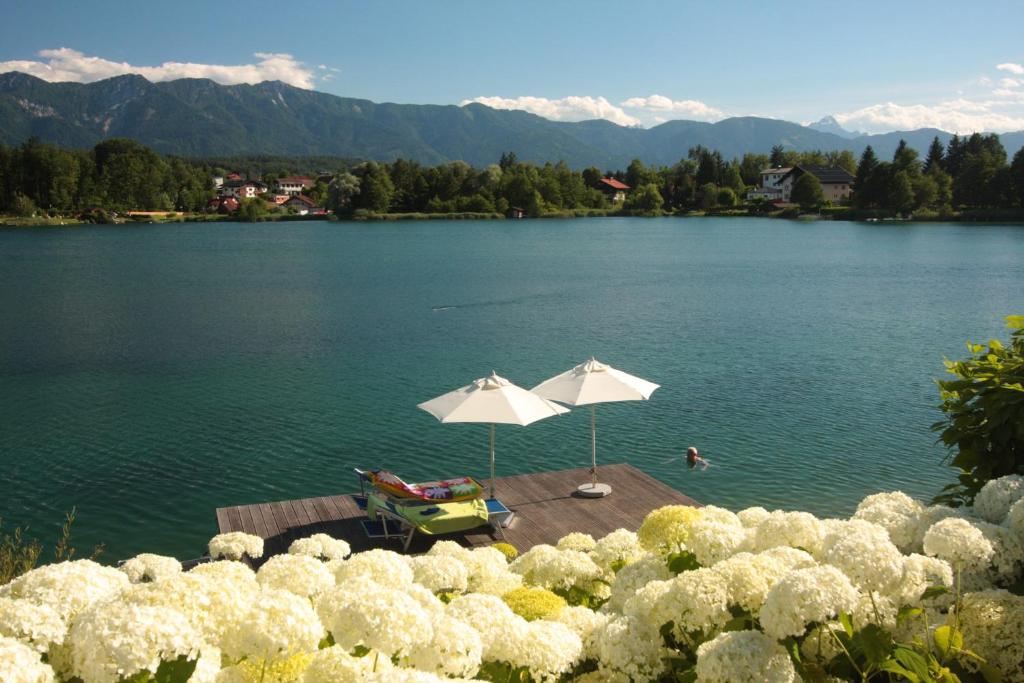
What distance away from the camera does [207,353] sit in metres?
28.0

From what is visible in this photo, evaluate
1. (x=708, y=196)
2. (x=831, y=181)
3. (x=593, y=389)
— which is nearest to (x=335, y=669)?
(x=593, y=389)

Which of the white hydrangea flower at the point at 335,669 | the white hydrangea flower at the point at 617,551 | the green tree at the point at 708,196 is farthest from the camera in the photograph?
the green tree at the point at 708,196

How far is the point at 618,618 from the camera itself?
2.94 meters

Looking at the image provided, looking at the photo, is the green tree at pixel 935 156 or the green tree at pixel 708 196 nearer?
the green tree at pixel 935 156

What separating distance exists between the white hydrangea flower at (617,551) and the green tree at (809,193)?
130449 millimetres

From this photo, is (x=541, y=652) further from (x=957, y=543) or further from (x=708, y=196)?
(x=708, y=196)

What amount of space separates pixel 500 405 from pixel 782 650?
29.5 feet

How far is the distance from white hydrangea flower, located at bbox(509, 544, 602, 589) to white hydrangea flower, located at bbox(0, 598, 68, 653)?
217cm

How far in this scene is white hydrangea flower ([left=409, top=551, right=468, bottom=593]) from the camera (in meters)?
3.61

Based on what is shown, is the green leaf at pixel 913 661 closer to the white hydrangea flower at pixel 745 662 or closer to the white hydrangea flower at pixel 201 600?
the white hydrangea flower at pixel 745 662

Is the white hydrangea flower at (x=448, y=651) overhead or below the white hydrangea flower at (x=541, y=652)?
overhead

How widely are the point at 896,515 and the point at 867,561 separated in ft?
2.96

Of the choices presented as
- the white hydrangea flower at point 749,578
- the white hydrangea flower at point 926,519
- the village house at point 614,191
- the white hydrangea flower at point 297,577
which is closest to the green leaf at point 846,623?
the white hydrangea flower at point 749,578

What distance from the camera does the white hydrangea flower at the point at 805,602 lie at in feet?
7.82
